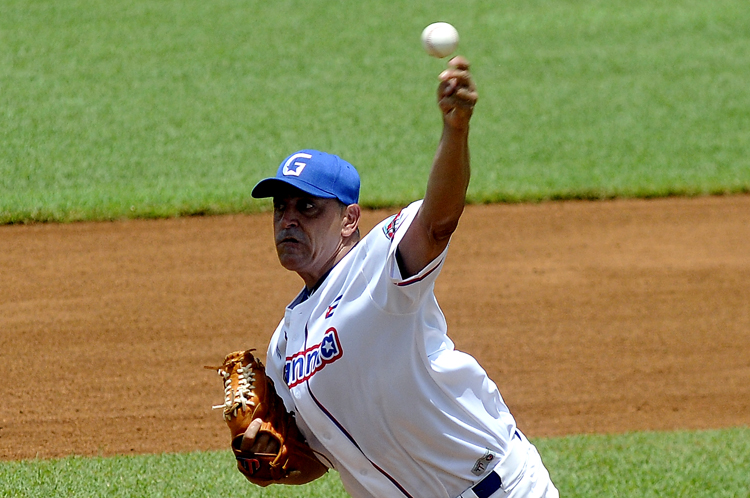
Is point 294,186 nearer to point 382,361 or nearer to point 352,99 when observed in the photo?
point 382,361

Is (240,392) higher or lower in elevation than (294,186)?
lower

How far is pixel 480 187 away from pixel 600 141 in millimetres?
1813

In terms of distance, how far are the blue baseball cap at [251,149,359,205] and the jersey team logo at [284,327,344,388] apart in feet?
1.65

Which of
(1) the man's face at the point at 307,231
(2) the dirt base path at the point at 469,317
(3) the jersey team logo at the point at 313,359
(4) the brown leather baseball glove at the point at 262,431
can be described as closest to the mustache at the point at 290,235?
(1) the man's face at the point at 307,231

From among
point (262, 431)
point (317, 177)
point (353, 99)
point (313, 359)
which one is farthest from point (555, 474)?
point (353, 99)

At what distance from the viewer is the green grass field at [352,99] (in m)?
9.03

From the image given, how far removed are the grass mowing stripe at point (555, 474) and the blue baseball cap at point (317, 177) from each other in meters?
1.97

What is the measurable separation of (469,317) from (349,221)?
3848 millimetres

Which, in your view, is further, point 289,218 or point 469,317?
point 469,317

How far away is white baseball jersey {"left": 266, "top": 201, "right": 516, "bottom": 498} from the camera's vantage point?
2.68m

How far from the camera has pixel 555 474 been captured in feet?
15.6

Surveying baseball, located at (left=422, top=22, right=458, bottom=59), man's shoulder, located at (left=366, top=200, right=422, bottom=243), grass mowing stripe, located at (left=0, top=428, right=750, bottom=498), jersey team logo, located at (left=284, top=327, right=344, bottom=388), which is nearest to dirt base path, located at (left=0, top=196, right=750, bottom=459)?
grass mowing stripe, located at (left=0, top=428, right=750, bottom=498)

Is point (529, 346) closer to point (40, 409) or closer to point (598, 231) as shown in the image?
point (598, 231)

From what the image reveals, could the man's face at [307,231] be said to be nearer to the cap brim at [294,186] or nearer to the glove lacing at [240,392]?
the cap brim at [294,186]
